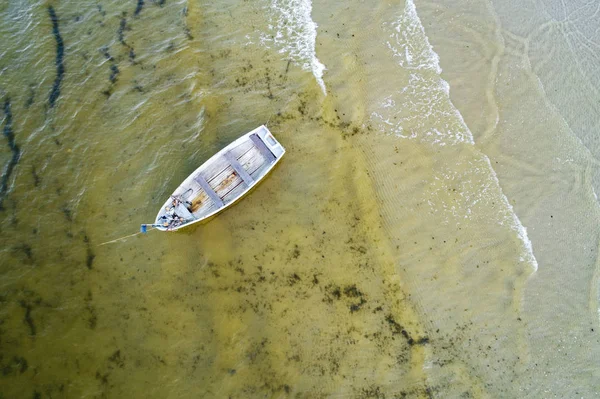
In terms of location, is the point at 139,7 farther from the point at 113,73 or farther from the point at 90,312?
the point at 90,312

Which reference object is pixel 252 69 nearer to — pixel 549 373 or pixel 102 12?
pixel 102 12

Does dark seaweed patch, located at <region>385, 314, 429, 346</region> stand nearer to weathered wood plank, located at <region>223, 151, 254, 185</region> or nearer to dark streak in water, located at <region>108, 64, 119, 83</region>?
weathered wood plank, located at <region>223, 151, 254, 185</region>

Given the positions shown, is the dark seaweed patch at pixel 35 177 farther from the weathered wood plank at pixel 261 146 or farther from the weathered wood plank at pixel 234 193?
the weathered wood plank at pixel 261 146

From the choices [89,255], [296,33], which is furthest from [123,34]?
[89,255]

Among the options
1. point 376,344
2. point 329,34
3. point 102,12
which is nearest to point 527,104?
point 329,34

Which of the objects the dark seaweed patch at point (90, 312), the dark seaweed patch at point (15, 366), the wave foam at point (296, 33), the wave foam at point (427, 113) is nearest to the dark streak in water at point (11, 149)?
the dark seaweed patch at point (90, 312)

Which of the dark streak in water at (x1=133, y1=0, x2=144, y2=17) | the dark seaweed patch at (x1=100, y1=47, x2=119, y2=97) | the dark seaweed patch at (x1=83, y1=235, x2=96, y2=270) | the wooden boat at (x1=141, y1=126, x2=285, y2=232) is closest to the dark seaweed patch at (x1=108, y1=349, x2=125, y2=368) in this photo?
the dark seaweed patch at (x1=83, y1=235, x2=96, y2=270)
